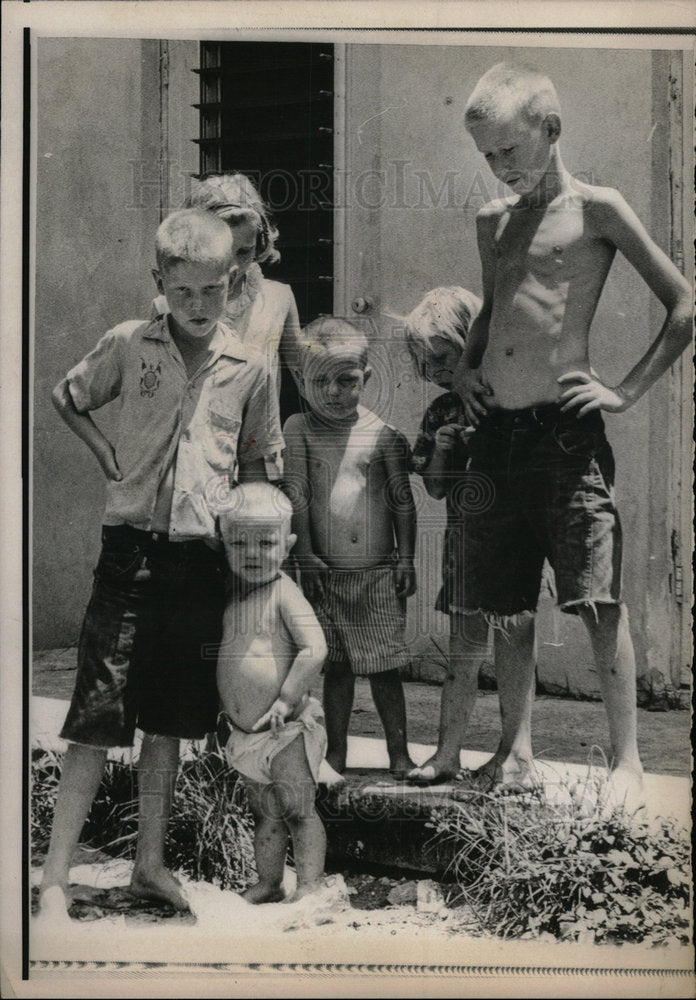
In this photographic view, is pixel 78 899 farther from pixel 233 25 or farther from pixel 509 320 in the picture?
pixel 233 25

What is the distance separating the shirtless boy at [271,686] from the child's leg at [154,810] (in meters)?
0.22

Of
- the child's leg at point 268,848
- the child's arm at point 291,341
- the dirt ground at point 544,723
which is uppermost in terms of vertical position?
the child's arm at point 291,341

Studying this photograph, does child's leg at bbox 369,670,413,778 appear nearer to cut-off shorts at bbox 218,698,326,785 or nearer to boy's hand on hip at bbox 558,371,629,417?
cut-off shorts at bbox 218,698,326,785

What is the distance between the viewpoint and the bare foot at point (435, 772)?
4590mm

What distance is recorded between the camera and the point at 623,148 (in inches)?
180

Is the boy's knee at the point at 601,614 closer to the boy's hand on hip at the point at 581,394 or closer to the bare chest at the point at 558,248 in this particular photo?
the boy's hand on hip at the point at 581,394

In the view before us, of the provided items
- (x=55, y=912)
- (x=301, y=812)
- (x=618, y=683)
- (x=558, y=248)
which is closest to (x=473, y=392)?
(x=558, y=248)

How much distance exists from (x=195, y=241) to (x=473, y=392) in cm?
102

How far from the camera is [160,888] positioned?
458 centimetres

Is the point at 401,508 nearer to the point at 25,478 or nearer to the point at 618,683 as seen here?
the point at 618,683

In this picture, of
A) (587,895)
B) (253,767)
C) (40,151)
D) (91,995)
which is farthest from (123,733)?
(40,151)

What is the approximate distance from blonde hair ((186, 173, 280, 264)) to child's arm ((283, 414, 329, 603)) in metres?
0.60

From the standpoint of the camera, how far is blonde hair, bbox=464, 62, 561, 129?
14.8 ft

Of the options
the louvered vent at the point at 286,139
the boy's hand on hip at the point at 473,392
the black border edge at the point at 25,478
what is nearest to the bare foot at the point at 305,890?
the black border edge at the point at 25,478
